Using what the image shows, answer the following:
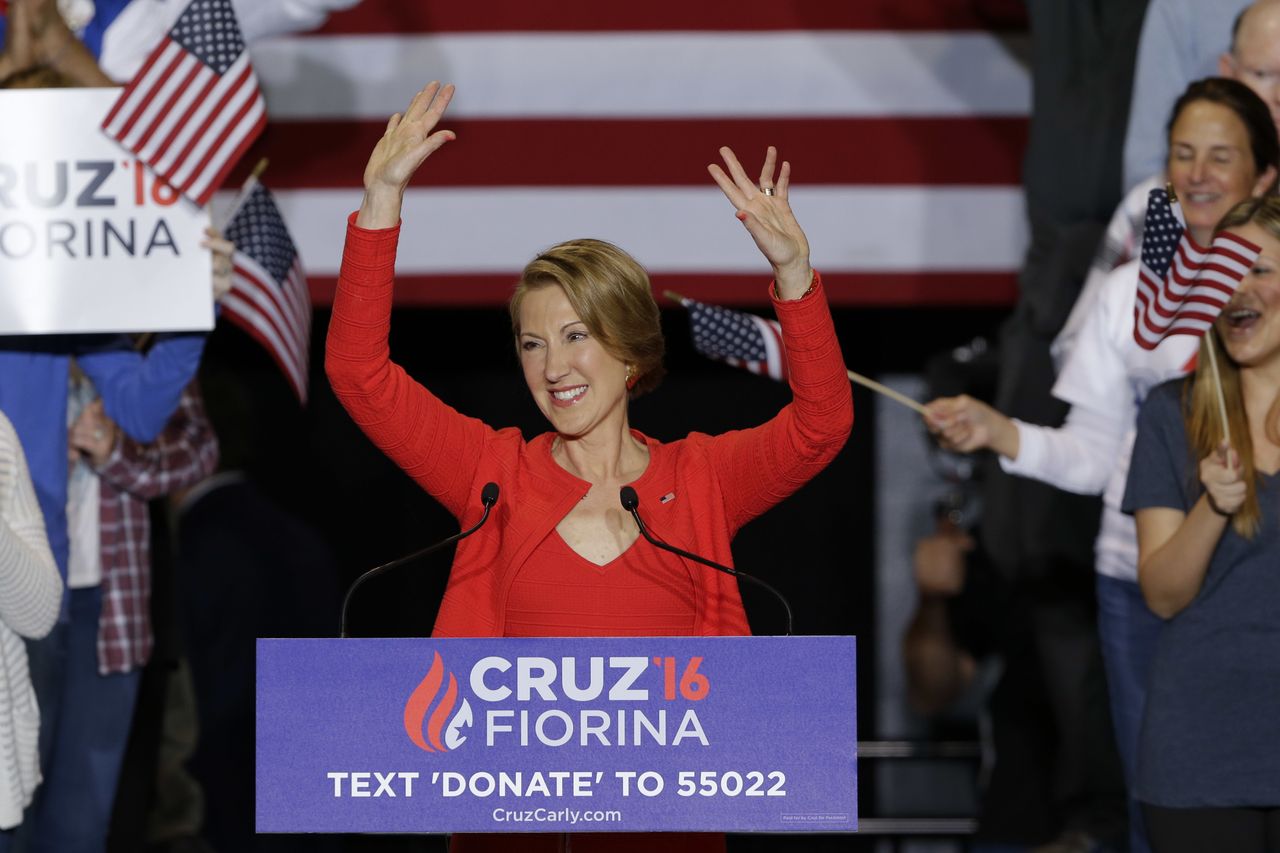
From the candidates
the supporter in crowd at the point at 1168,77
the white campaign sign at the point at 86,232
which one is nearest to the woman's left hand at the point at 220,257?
the white campaign sign at the point at 86,232

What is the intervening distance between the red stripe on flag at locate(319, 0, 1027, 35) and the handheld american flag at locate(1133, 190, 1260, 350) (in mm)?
1609

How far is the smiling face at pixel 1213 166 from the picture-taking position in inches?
121

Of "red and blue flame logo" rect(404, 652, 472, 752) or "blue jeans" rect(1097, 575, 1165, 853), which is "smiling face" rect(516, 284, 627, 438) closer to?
"red and blue flame logo" rect(404, 652, 472, 752)

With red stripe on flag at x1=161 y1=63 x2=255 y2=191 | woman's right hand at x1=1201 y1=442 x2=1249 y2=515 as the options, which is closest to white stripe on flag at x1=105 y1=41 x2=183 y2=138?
red stripe on flag at x1=161 y1=63 x2=255 y2=191

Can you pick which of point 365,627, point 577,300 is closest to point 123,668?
point 365,627

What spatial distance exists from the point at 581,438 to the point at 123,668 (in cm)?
148

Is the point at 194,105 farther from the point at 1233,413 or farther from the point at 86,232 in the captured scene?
the point at 1233,413

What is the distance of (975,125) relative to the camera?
4.41 m

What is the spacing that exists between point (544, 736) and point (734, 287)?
99.7 inches

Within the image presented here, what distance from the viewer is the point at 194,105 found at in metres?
3.25

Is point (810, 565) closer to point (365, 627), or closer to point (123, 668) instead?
point (365, 627)

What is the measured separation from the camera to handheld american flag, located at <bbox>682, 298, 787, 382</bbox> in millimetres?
3055

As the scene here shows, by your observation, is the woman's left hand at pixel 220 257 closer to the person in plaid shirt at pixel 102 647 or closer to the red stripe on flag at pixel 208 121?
the red stripe on flag at pixel 208 121

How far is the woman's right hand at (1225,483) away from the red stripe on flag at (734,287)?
1.91 m
